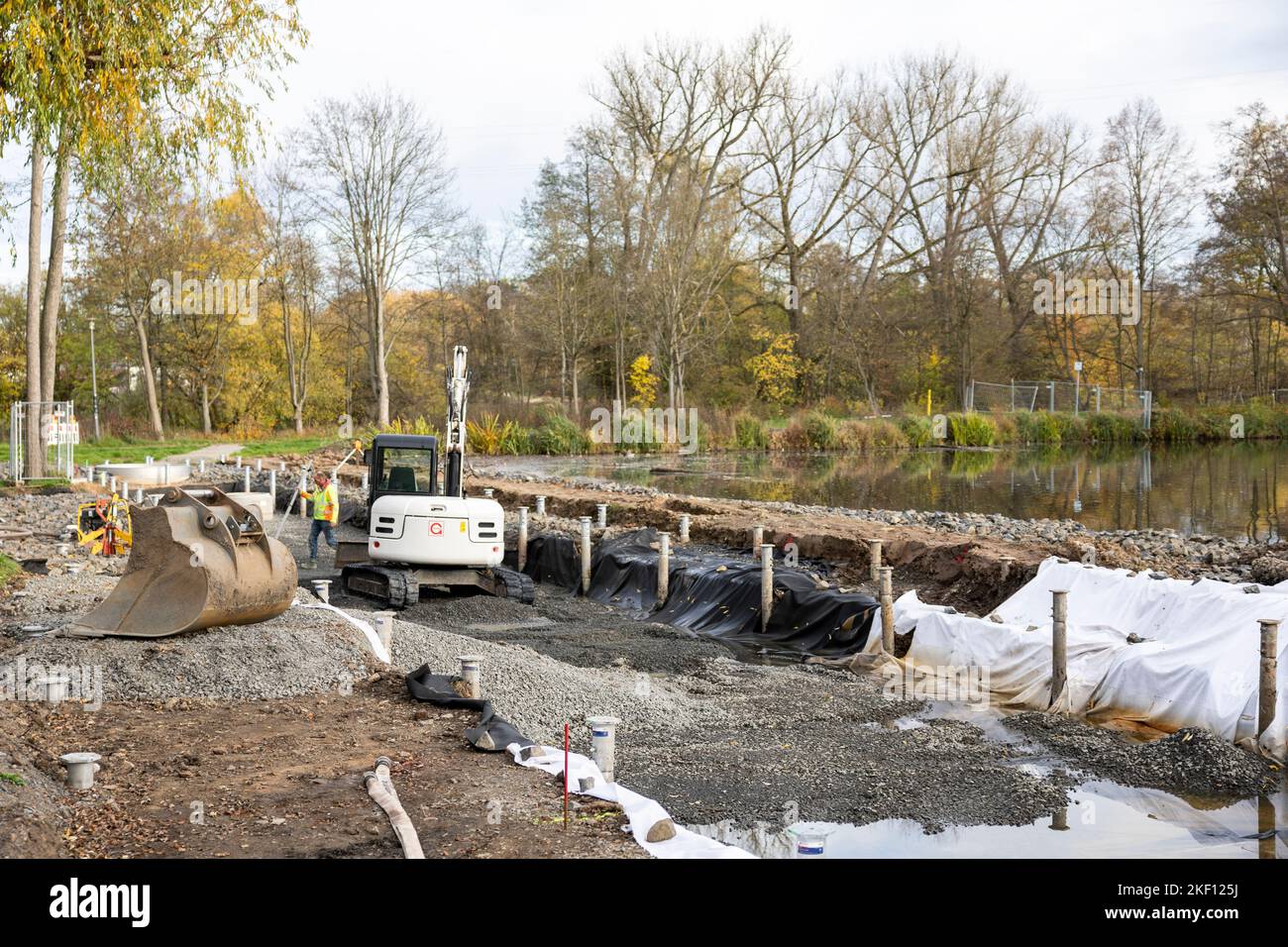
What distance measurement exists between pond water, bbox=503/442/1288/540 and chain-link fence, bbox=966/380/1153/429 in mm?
4317

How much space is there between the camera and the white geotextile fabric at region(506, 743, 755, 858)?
588 centimetres

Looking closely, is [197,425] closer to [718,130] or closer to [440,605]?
[718,130]

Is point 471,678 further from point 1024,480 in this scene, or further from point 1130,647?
point 1024,480

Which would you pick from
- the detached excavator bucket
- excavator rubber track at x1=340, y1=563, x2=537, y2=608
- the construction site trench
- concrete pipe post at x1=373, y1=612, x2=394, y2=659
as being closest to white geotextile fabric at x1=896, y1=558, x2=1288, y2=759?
the construction site trench

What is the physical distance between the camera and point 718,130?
54531 mm

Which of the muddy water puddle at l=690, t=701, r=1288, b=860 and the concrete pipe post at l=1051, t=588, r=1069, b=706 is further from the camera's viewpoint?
the concrete pipe post at l=1051, t=588, r=1069, b=706

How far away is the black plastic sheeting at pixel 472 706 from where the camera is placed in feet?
26.0

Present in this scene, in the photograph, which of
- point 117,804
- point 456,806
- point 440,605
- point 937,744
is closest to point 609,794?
point 456,806

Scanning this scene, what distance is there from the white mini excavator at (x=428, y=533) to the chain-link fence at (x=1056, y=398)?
1675 inches

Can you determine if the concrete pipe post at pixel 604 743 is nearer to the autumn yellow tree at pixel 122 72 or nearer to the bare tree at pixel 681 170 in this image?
the autumn yellow tree at pixel 122 72

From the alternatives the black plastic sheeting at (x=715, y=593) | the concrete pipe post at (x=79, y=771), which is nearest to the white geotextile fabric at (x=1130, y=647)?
the black plastic sheeting at (x=715, y=593)

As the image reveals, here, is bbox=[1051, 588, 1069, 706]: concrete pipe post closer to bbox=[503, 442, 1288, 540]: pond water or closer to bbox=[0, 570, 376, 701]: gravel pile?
bbox=[0, 570, 376, 701]: gravel pile

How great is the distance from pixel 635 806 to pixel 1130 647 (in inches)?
236

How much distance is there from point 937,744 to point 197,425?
5057 centimetres
